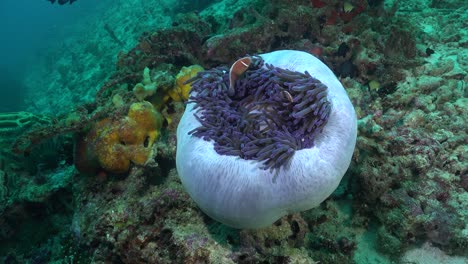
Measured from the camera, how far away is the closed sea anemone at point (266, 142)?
2.45 meters

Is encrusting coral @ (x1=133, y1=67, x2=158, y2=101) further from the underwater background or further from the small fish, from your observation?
the small fish

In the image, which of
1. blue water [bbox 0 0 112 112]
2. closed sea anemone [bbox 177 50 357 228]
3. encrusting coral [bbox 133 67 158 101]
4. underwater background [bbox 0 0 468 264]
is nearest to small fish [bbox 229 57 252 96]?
→ closed sea anemone [bbox 177 50 357 228]

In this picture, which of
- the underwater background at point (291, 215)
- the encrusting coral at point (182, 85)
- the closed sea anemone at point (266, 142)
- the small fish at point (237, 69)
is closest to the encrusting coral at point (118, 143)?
the underwater background at point (291, 215)

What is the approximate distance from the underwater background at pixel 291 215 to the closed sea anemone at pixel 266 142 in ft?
1.92

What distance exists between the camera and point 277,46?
5.48 m

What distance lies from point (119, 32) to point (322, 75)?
1631cm

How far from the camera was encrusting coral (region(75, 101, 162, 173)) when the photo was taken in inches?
147

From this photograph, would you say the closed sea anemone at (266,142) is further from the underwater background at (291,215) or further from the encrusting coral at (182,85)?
the encrusting coral at (182,85)

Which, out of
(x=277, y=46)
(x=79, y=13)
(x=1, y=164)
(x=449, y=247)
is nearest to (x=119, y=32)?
(x=1, y=164)

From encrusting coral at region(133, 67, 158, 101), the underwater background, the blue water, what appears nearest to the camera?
the underwater background

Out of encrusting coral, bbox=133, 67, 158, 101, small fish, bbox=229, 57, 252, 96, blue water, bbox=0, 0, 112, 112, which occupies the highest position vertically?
small fish, bbox=229, 57, 252, 96

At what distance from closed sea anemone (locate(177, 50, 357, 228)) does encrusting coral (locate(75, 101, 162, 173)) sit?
93 centimetres

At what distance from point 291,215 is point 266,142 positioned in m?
1.08

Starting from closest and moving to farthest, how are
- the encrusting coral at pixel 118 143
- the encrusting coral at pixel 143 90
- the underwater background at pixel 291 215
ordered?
the underwater background at pixel 291 215, the encrusting coral at pixel 118 143, the encrusting coral at pixel 143 90
